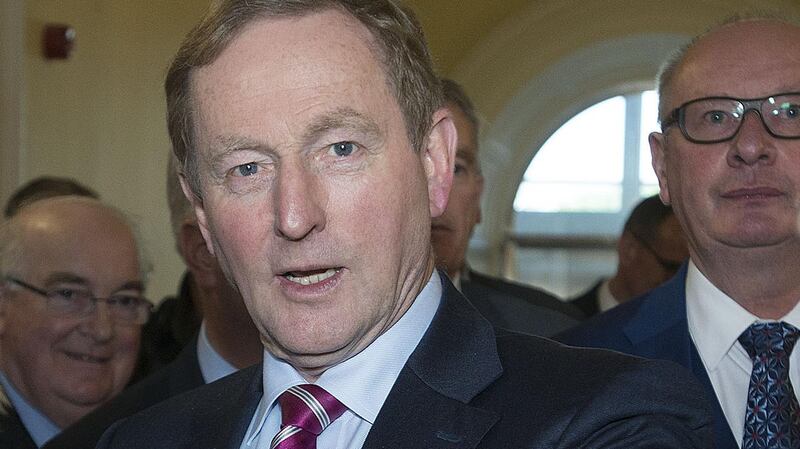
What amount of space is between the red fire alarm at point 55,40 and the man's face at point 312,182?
201 inches

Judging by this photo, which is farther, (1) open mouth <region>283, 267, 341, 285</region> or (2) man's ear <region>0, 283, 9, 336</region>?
(2) man's ear <region>0, 283, 9, 336</region>

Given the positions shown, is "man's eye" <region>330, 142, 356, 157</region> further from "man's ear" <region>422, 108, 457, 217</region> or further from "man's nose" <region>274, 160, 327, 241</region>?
"man's ear" <region>422, 108, 457, 217</region>

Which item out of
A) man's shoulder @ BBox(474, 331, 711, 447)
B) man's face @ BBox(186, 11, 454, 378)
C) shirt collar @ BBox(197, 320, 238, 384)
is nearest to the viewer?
man's shoulder @ BBox(474, 331, 711, 447)

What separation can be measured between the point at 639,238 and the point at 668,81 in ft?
8.47

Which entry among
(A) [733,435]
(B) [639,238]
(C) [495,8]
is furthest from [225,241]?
(C) [495,8]

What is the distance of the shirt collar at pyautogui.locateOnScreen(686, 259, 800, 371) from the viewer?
3.10 metres

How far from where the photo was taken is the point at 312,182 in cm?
212

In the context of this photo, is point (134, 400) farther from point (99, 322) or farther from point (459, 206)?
point (459, 206)

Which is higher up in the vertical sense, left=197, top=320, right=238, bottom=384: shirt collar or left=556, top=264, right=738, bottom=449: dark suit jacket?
left=556, top=264, right=738, bottom=449: dark suit jacket

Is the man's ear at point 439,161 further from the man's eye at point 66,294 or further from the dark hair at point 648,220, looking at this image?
the dark hair at point 648,220

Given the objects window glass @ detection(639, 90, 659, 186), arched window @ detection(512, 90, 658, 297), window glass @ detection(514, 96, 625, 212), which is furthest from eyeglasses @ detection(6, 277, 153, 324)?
window glass @ detection(514, 96, 625, 212)

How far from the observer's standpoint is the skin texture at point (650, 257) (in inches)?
231

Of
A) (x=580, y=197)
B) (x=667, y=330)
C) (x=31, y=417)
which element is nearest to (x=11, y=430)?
(x=31, y=417)

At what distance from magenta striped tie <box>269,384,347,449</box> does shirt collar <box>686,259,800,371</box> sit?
3.82 feet
